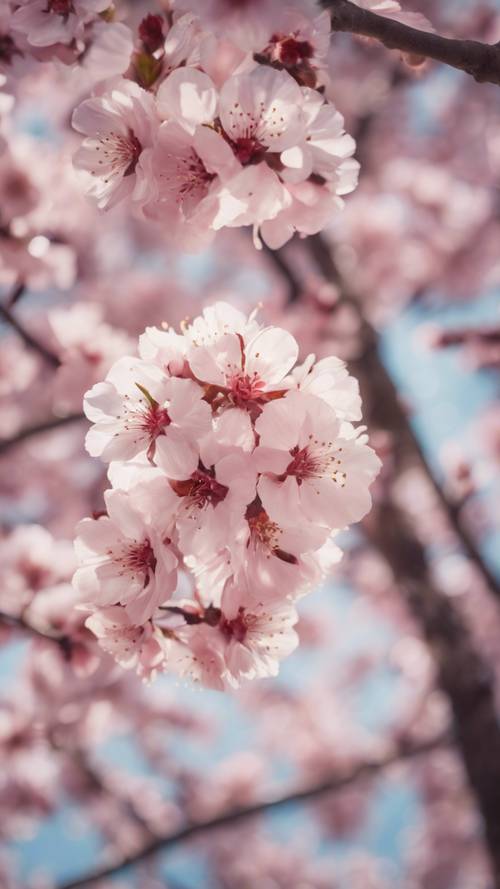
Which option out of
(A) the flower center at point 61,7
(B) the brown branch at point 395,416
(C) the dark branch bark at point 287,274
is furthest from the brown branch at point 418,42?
(C) the dark branch bark at point 287,274

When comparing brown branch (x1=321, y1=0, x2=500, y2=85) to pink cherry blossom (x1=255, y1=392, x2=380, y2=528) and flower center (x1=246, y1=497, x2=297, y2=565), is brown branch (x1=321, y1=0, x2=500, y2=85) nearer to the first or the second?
pink cherry blossom (x1=255, y1=392, x2=380, y2=528)

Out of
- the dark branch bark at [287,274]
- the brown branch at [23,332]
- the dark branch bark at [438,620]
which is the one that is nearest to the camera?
the brown branch at [23,332]

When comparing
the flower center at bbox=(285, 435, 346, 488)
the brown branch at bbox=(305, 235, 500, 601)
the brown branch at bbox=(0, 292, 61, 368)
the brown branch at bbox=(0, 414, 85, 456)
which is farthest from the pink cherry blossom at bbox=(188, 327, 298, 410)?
the brown branch at bbox=(305, 235, 500, 601)

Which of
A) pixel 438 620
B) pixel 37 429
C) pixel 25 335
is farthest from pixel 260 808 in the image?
pixel 25 335

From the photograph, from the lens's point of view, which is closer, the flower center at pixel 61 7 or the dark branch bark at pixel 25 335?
the flower center at pixel 61 7

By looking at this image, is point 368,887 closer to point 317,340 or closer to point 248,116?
point 317,340

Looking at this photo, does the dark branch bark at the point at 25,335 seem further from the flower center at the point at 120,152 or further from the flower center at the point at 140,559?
the flower center at the point at 140,559
